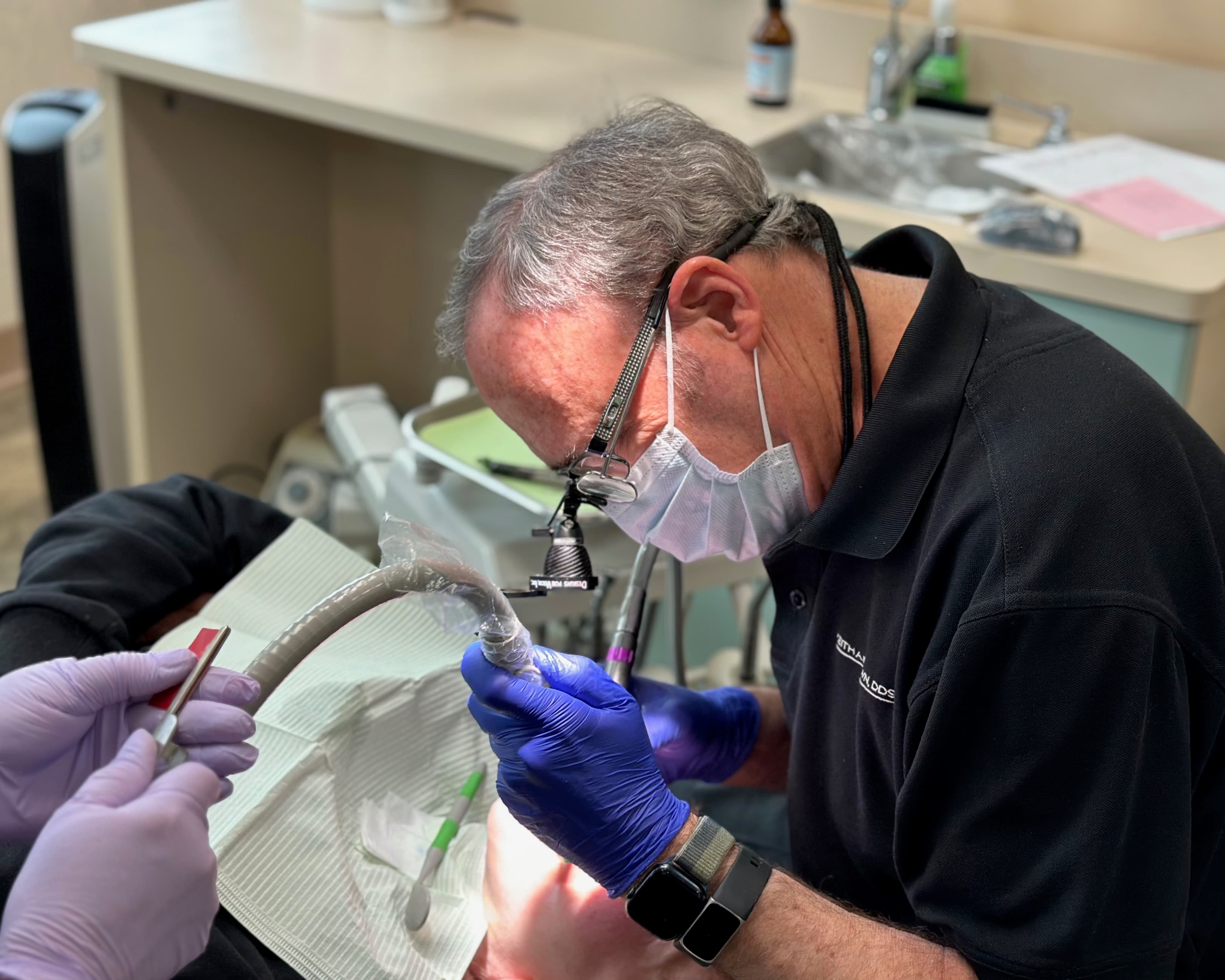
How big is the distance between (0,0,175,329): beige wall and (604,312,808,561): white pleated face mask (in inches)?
106

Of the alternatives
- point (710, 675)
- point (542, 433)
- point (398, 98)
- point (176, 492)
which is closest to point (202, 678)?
point (542, 433)

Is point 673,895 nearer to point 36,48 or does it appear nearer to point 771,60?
point 771,60

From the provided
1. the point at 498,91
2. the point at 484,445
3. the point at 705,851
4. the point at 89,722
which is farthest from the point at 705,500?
the point at 498,91

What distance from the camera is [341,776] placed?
1239 mm

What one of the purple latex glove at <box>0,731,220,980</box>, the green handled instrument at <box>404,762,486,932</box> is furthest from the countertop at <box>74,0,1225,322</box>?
the purple latex glove at <box>0,731,220,980</box>

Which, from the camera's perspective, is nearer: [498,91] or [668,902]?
[668,902]

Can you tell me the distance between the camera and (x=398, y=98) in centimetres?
209

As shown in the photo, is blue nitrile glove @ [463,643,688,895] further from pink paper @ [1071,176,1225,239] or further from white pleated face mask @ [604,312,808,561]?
pink paper @ [1071,176,1225,239]

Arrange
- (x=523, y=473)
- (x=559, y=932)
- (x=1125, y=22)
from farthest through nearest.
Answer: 1. (x=1125, y=22)
2. (x=523, y=473)
3. (x=559, y=932)

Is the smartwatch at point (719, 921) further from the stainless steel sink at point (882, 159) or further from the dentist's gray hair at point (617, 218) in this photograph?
the stainless steel sink at point (882, 159)

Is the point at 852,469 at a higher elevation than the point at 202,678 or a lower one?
higher

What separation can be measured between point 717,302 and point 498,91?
1.31m

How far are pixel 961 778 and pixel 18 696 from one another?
28.4 inches

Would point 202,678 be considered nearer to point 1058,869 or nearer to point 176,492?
point 176,492
